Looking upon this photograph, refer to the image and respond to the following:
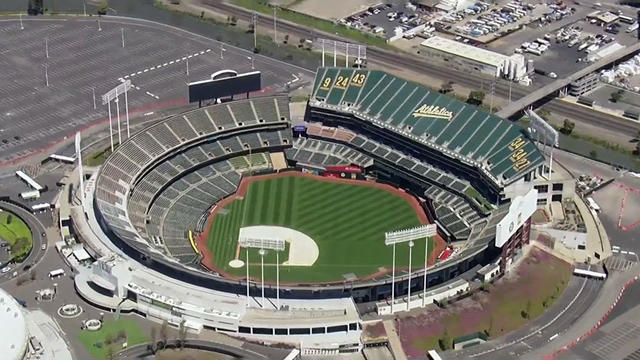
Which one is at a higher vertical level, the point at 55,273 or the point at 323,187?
the point at 55,273

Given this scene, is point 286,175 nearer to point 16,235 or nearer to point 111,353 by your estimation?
point 16,235

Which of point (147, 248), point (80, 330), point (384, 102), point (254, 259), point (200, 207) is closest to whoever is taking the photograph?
point (80, 330)

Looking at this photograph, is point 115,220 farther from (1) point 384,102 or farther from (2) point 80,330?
(1) point 384,102

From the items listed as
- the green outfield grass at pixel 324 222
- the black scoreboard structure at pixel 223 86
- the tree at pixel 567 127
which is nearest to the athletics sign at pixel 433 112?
the green outfield grass at pixel 324 222

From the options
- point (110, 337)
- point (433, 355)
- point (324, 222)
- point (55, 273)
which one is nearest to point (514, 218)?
point (433, 355)

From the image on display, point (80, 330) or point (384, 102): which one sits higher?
point (384, 102)

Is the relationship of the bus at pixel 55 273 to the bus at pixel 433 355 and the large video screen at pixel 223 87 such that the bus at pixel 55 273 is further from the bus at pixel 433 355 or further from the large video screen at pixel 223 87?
the bus at pixel 433 355

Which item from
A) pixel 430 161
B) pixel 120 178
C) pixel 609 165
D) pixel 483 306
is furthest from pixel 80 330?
pixel 609 165

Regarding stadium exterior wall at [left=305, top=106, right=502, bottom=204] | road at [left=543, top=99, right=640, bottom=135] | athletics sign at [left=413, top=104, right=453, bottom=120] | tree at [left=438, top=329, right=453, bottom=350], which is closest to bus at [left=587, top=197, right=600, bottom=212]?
stadium exterior wall at [left=305, top=106, right=502, bottom=204]
